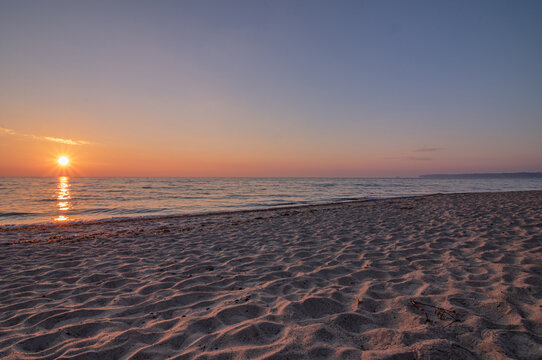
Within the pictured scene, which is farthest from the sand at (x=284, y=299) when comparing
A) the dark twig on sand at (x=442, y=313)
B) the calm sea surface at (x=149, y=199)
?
the calm sea surface at (x=149, y=199)

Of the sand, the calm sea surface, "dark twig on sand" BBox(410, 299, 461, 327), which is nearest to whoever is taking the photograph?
the sand

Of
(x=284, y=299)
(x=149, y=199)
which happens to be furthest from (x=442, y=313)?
(x=149, y=199)

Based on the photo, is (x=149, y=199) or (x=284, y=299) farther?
(x=149, y=199)

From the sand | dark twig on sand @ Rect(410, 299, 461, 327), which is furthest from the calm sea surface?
dark twig on sand @ Rect(410, 299, 461, 327)

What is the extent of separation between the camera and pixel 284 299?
135 inches

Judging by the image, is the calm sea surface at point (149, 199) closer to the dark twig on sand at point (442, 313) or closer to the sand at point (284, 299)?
the sand at point (284, 299)

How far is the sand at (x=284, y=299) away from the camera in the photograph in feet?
7.91

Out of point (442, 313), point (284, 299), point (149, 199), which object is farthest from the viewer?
point (149, 199)

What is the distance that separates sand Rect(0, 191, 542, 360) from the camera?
2.41m

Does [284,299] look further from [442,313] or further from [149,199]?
[149,199]

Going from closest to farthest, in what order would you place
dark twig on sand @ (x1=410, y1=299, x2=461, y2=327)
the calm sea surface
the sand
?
the sand, dark twig on sand @ (x1=410, y1=299, x2=461, y2=327), the calm sea surface

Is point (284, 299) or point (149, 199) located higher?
point (284, 299)

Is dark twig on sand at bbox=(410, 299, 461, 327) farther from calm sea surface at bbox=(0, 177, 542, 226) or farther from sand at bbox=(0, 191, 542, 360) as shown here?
calm sea surface at bbox=(0, 177, 542, 226)

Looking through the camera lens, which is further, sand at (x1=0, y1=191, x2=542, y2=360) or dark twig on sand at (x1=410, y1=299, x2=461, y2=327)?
dark twig on sand at (x1=410, y1=299, x2=461, y2=327)
